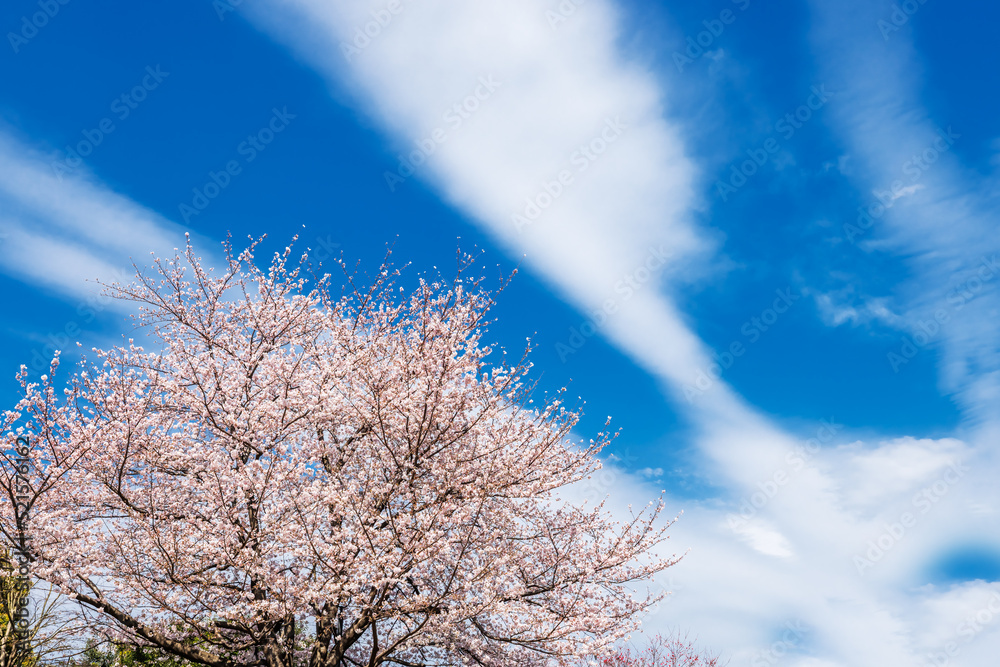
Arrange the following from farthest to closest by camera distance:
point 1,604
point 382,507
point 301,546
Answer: point 1,604
point 382,507
point 301,546

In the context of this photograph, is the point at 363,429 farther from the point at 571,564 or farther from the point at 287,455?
the point at 571,564

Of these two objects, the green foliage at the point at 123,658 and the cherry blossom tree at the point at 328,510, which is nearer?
the cherry blossom tree at the point at 328,510

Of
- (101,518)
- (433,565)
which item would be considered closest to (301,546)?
(433,565)

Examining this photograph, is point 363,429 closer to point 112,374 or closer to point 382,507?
point 382,507

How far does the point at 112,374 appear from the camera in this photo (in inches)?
511

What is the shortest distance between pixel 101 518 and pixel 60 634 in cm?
223

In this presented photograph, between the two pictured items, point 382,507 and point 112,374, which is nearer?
point 382,507

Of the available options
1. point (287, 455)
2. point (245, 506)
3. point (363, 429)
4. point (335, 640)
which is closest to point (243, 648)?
point (335, 640)

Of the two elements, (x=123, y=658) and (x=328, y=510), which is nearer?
(x=328, y=510)

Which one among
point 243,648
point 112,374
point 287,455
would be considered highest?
point 112,374

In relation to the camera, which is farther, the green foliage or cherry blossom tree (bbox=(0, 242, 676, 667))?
the green foliage

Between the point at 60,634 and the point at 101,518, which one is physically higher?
the point at 101,518

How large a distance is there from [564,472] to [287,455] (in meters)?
5.46

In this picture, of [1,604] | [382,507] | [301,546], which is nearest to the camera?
[301,546]
